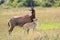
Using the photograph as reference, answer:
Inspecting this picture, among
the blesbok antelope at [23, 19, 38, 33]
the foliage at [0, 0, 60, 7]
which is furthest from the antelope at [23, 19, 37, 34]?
the foliage at [0, 0, 60, 7]

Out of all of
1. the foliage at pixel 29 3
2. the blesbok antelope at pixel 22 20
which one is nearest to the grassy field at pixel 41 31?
the blesbok antelope at pixel 22 20

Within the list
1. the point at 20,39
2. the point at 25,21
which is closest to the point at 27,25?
the point at 25,21

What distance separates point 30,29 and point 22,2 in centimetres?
3949

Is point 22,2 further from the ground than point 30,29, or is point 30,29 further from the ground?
point 30,29

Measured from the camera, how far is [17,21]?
14.4 m

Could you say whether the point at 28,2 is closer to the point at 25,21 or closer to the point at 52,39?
the point at 25,21

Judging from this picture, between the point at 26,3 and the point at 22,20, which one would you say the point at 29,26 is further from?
the point at 26,3

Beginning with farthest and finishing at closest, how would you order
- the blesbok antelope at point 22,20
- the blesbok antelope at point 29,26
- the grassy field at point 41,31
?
1. the blesbok antelope at point 22,20
2. the blesbok antelope at point 29,26
3. the grassy field at point 41,31

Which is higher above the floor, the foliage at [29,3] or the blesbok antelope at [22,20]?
the blesbok antelope at [22,20]

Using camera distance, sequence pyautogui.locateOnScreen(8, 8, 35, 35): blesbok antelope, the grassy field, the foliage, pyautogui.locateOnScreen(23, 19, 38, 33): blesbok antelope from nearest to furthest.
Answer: the grassy field < pyautogui.locateOnScreen(23, 19, 38, 33): blesbok antelope < pyautogui.locateOnScreen(8, 8, 35, 35): blesbok antelope < the foliage

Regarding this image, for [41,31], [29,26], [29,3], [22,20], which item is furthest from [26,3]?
[29,26]

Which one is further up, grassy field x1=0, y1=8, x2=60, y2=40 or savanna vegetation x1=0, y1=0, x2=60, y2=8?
grassy field x1=0, y1=8, x2=60, y2=40

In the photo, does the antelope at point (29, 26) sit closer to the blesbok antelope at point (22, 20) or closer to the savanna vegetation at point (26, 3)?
the blesbok antelope at point (22, 20)

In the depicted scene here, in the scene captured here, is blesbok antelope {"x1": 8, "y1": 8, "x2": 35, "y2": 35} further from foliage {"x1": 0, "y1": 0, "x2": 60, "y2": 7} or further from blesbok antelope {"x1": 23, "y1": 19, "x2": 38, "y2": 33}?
foliage {"x1": 0, "y1": 0, "x2": 60, "y2": 7}
